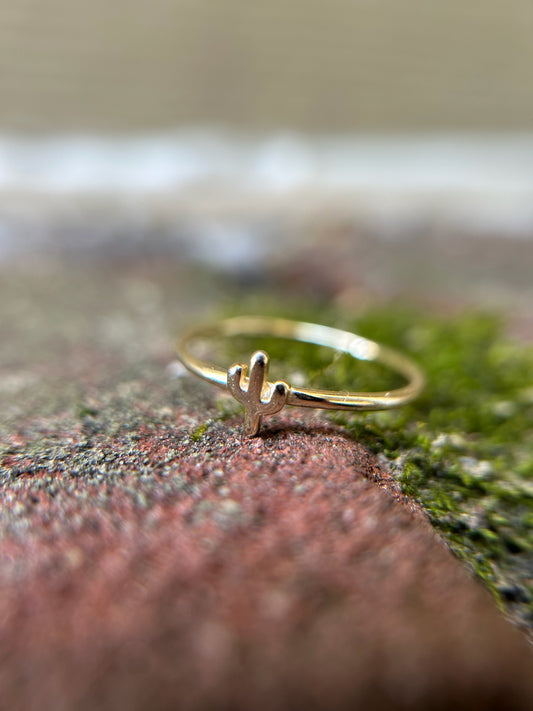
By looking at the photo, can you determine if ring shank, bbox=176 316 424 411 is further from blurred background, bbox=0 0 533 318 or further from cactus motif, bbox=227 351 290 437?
blurred background, bbox=0 0 533 318

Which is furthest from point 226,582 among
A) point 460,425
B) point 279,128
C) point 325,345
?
point 279,128

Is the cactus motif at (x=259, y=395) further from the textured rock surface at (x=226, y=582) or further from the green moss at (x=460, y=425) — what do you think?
the green moss at (x=460, y=425)

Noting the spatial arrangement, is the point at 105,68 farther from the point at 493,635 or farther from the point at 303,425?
the point at 493,635

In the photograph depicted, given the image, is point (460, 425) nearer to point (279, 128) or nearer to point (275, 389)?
point (275, 389)

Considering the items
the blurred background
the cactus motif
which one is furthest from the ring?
the blurred background

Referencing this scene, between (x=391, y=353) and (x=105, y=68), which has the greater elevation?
(x=105, y=68)

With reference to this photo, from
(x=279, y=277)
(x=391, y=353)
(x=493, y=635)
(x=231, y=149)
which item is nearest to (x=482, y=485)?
(x=493, y=635)
